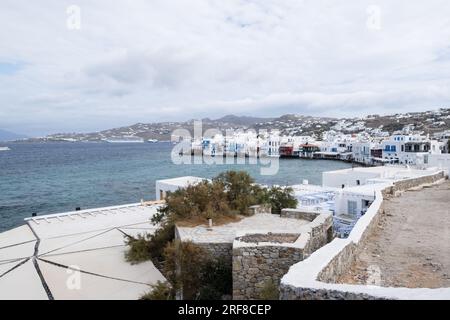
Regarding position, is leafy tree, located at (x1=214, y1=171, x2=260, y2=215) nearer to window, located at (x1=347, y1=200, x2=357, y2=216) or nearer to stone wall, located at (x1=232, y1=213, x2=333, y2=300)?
stone wall, located at (x1=232, y1=213, x2=333, y2=300)

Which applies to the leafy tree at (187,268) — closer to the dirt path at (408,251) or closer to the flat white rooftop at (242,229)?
the flat white rooftop at (242,229)

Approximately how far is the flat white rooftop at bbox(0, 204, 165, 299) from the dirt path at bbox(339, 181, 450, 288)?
4.78 m

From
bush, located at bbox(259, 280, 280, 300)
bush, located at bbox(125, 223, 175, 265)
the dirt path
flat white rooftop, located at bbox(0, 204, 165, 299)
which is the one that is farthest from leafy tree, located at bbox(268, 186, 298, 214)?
bush, located at bbox(259, 280, 280, 300)

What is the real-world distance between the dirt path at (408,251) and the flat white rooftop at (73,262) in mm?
4775

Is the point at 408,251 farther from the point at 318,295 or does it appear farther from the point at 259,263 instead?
the point at 318,295

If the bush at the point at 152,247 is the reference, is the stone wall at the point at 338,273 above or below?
above

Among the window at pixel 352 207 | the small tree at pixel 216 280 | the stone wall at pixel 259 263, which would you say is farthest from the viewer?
the window at pixel 352 207

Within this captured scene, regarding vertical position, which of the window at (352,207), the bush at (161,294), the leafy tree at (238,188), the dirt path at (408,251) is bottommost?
the window at (352,207)

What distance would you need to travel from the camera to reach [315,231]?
27.8 ft

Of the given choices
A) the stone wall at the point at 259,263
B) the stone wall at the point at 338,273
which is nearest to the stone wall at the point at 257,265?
the stone wall at the point at 259,263

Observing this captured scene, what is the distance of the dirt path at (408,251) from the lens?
5051 mm

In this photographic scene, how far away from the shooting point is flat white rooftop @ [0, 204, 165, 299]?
817 centimetres

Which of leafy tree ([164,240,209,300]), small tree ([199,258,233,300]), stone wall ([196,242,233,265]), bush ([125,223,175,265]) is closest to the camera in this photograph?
small tree ([199,258,233,300])

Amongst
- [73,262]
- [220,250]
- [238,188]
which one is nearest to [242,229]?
[220,250]
